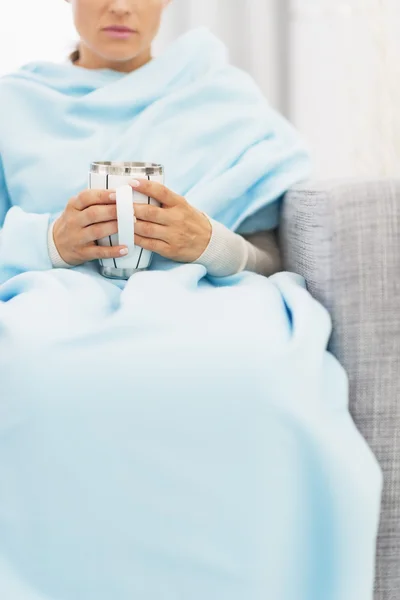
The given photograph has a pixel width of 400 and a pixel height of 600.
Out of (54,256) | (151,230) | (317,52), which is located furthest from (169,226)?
(317,52)

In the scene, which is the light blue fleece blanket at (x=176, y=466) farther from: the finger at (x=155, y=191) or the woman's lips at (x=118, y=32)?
the woman's lips at (x=118, y=32)

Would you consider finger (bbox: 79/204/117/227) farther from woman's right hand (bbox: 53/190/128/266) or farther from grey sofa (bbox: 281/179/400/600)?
grey sofa (bbox: 281/179/400/600)

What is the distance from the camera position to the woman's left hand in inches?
35.7

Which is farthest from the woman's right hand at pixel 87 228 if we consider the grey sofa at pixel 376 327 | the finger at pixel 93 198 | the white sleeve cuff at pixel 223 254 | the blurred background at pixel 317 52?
the blurred background at pixel 317 52

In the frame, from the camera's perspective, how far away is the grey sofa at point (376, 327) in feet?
2.57

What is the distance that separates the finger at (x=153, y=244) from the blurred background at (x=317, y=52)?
2.60 ft

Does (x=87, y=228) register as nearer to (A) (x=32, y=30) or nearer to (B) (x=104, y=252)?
(B) (x=104, y=252)

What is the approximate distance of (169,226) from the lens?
93 cm

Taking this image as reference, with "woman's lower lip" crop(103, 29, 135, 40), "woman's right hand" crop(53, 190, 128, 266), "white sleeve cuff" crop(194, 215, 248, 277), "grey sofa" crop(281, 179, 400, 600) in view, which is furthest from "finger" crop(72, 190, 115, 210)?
"woman's lower lip" crop(103, 29, 135, 40)

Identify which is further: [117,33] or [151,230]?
[117,33]

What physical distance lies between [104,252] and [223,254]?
0.17 m

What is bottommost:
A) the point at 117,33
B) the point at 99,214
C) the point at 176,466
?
the point at 176,466

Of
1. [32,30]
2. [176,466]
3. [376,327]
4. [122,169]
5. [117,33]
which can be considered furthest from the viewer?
[32,30]

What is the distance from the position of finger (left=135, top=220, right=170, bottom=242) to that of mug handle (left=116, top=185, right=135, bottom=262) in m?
0.04
